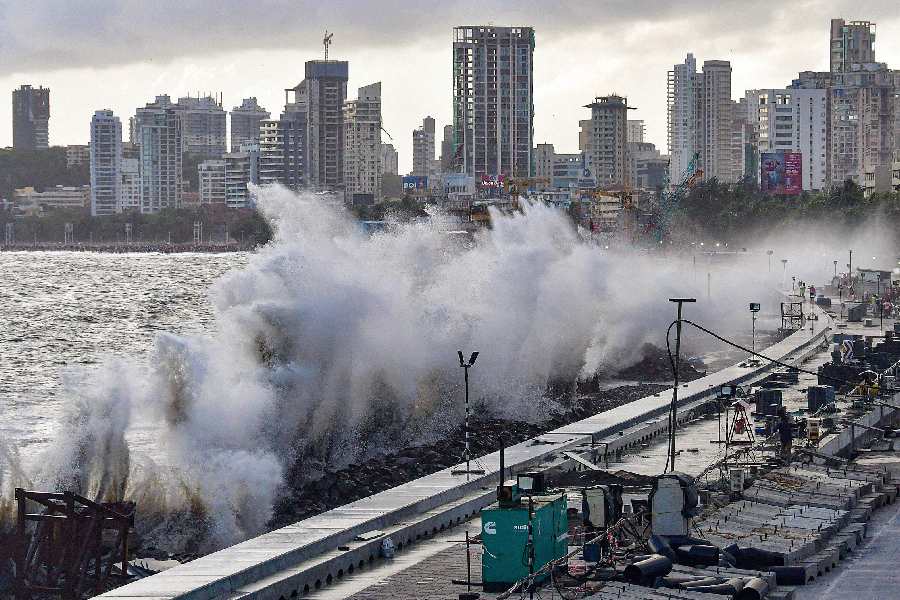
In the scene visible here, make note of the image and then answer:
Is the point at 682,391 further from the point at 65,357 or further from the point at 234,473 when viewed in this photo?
the point at 65,357

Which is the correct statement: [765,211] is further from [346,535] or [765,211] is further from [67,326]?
[346,535]

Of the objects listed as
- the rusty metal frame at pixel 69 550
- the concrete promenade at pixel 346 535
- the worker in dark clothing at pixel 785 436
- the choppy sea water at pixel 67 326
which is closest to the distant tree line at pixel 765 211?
the choppy sea water at pixel 67 326

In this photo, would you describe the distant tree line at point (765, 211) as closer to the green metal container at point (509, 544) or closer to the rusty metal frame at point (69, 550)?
the rusty metal frame at point (69, 550)

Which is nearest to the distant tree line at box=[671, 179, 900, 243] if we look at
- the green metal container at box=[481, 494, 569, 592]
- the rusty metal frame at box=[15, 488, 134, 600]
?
the rusty metal frame at box=[15, 488, 134, 600]

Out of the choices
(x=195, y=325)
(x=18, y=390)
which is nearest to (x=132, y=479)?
(x=18, y=390)

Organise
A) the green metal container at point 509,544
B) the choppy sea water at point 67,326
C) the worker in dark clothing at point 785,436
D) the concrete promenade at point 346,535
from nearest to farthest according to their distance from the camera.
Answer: the concrete promenade at point 346,535
the green metal container at point 509,544
the worker in dark clothing at point 785,436
the choppy sea water at point 67,326

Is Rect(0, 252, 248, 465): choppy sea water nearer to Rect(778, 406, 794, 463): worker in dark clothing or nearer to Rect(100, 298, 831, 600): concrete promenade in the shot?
Rect(100, 298, 831, 600): concrete promenade
